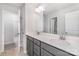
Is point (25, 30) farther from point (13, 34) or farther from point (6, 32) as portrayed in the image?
point (6, 32)

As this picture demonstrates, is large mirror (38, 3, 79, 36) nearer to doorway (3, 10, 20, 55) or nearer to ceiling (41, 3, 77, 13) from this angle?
ceiling (41, 3, 77, 13)

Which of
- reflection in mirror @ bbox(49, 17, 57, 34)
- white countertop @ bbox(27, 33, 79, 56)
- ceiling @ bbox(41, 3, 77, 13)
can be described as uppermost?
ceiling @ bbox(41, 3, 77, 13)

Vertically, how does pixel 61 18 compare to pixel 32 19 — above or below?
below

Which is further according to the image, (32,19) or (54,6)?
(32,19)

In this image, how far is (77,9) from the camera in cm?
174

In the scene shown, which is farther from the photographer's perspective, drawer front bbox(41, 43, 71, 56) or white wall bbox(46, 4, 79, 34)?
white wall bbox(46, 4, 79, 34)

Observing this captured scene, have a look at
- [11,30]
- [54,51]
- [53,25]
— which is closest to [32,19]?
[11,30]

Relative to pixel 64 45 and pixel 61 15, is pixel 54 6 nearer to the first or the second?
pixel 61 15

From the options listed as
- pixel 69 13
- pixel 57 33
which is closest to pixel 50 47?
pixel 57 33

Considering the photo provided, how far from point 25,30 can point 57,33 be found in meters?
1.77

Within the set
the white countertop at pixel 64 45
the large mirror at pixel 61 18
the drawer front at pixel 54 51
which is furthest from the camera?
the large mirror at pixel 61 18

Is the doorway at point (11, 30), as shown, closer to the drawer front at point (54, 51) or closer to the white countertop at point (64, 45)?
the white countertop at point (64, 45)

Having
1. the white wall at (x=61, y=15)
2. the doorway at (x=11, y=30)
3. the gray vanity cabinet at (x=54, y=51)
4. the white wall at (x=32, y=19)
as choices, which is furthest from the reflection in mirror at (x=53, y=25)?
the doorway at (x=11, y=30)

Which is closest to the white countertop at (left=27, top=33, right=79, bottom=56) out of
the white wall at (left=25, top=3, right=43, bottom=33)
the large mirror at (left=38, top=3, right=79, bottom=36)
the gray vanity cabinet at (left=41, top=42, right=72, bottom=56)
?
the gray vanity cabinet at (left=41, top=42, right=72, bottom=56)
